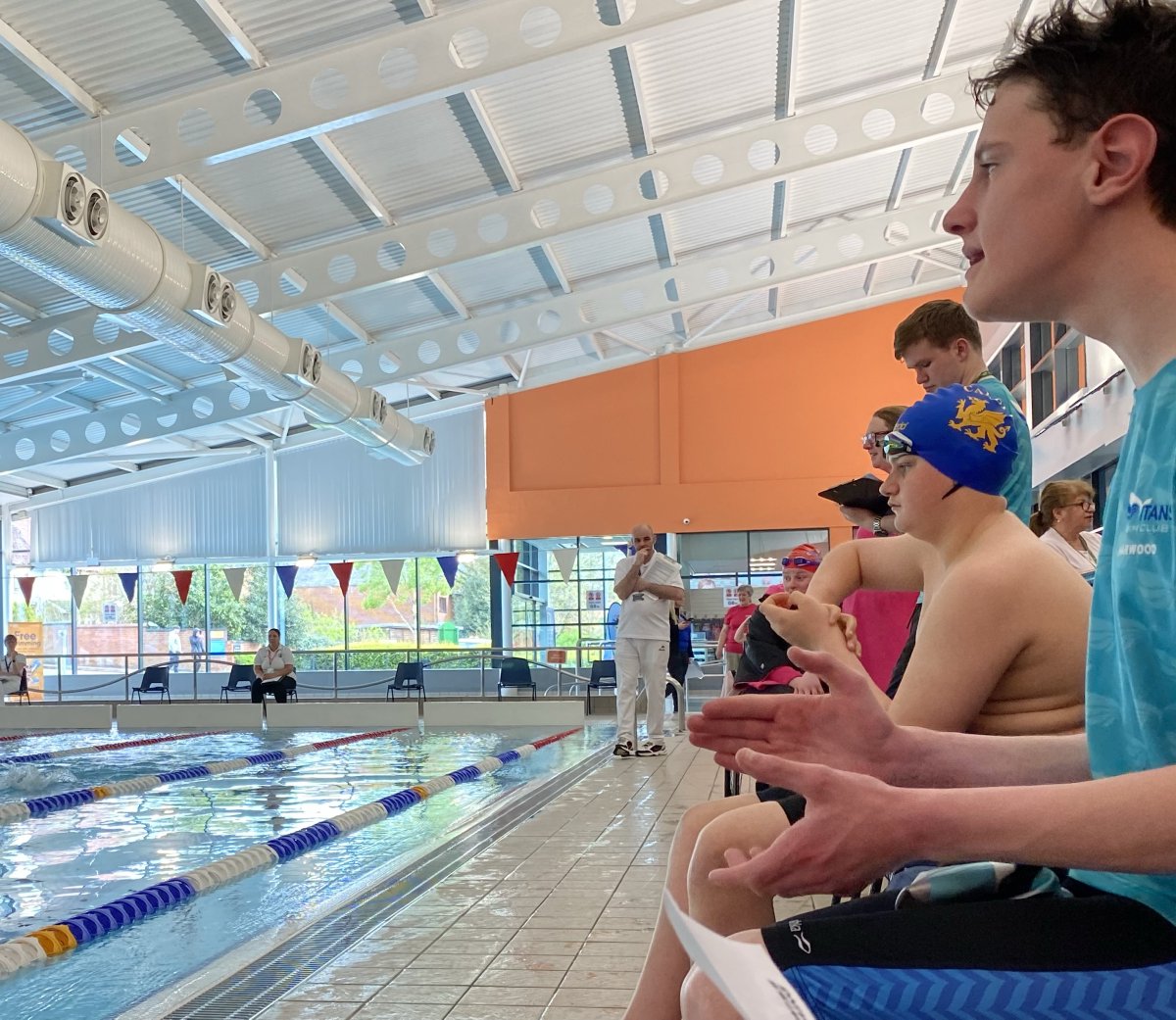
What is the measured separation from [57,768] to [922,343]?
815cm

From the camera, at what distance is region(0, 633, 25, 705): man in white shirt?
15.1m

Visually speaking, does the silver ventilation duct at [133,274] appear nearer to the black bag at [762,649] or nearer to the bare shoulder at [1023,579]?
the black bag at [762,649]

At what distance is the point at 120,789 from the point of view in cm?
758

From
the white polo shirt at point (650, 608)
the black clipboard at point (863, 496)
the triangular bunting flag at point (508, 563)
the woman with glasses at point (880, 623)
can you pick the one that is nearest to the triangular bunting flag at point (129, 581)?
the triangular bunting flag at point (508, 563)

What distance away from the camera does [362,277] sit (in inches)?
450

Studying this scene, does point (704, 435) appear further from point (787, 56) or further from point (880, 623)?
point (880, 623)

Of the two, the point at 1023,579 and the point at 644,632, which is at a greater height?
the point at 644,632

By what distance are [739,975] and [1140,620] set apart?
1.28ft

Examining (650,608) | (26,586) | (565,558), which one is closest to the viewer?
(650,608)

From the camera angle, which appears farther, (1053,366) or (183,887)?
(1053,366)

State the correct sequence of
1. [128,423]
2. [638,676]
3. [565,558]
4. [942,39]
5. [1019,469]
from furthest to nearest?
[565,558]
[128,423]
[942,39]
[638,676]
[1019,469]

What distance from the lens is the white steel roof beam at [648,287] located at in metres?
15.3

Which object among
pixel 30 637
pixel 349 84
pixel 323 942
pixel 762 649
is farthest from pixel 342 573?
pixel 323 942

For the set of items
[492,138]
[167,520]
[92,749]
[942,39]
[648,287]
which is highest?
[942,39]
